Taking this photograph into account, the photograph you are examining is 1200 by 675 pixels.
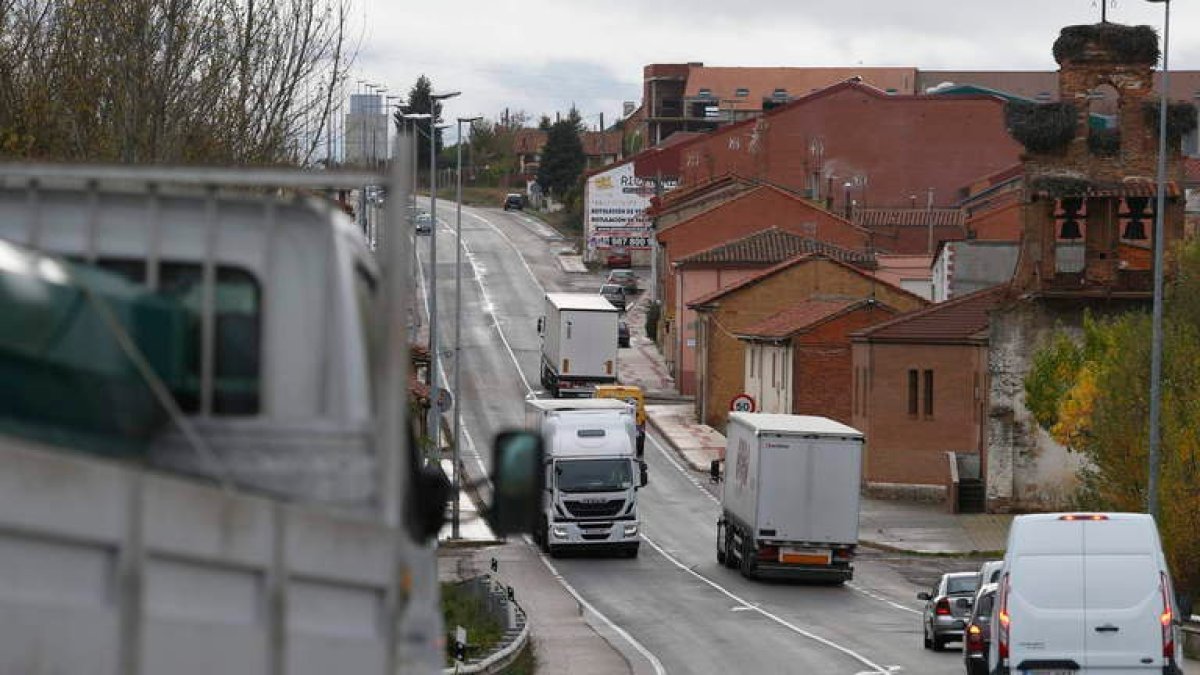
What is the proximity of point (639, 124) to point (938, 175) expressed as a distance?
7484 cm

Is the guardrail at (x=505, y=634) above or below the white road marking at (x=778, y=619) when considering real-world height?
above

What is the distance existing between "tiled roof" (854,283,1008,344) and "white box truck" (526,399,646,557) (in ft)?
49.7

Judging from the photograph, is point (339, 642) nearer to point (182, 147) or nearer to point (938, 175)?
point (182, 147)

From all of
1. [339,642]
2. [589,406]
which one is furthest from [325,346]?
[589,406]

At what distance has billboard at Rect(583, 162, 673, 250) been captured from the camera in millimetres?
120438

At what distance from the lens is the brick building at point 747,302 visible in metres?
76.6

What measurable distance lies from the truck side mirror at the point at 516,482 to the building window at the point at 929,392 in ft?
177

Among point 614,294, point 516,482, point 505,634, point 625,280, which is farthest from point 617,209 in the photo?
point 516,482

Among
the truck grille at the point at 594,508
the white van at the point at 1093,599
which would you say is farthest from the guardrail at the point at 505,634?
the truck grille at the point at 594,508

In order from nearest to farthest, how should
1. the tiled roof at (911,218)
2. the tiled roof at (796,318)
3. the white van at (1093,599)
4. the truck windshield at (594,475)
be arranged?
the white van at (1093,599) < the truck windshield at (594,475) < the tiled roof at (796,318) < the tiled roof at (911,218)

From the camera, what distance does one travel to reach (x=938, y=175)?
10175cm

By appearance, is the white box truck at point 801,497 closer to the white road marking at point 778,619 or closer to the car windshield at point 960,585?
the white road marking at point 778,619

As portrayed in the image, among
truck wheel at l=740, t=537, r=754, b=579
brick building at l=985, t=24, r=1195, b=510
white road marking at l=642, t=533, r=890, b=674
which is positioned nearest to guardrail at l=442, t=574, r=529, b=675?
white road marking at l=642, t=533, r=890, b=674

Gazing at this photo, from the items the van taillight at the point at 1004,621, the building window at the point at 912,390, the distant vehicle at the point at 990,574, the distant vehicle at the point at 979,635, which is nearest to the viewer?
the van taillight at the point at 1004,621
